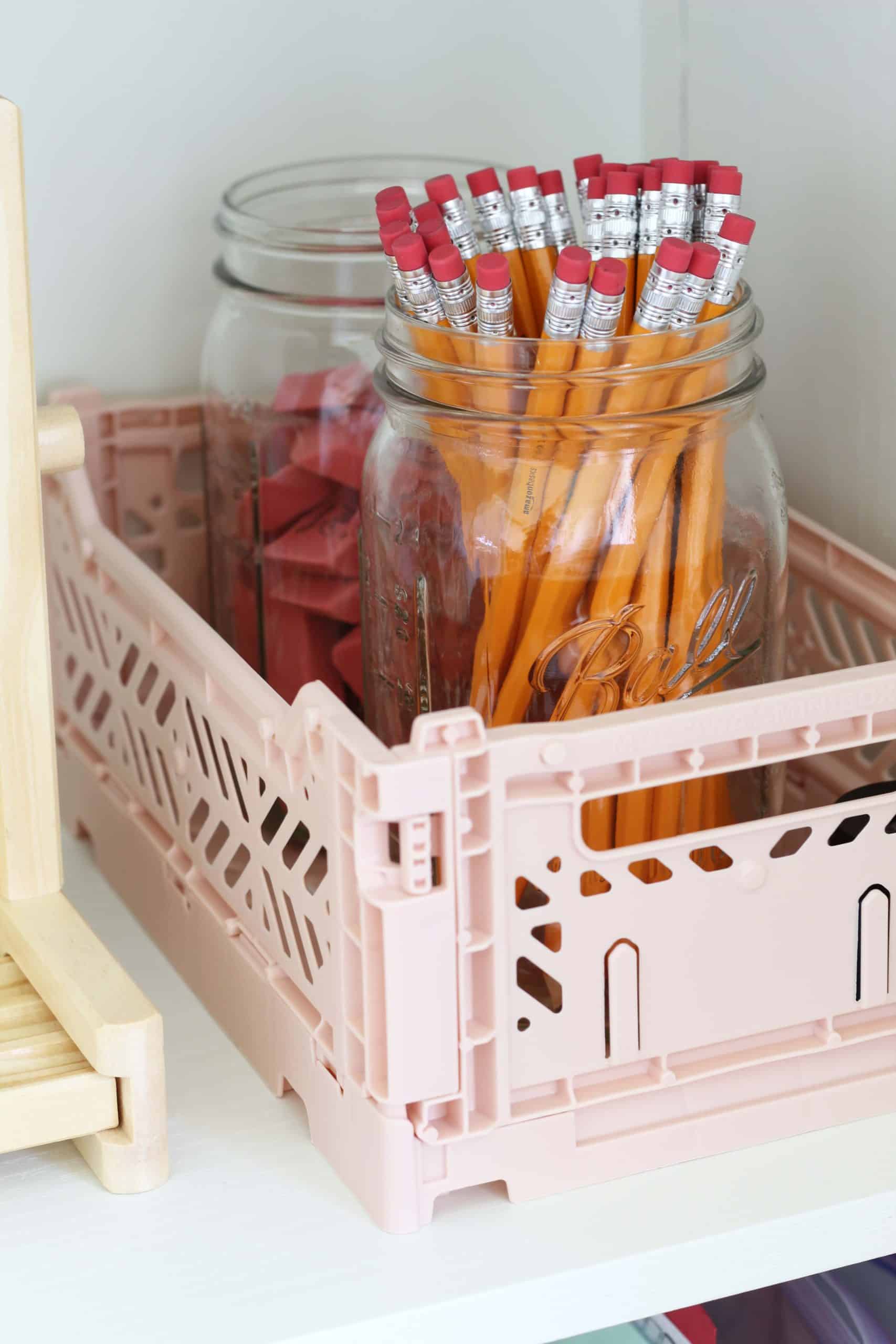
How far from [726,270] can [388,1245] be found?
35 cm

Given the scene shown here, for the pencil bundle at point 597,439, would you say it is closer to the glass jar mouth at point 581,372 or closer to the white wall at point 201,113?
the glass jar mouth at point 581,372

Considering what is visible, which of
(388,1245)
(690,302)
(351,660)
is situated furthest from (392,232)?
(388,1245)

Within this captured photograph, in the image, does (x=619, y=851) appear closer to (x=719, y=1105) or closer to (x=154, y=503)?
(x=719, y=1105)

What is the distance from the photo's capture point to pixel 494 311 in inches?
23.4

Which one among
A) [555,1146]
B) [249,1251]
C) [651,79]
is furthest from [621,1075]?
[651,79]

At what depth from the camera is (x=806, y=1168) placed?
594 mm

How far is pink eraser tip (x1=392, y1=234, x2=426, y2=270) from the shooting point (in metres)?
0.59

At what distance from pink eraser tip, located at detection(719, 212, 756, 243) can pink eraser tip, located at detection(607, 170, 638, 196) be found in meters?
0.04

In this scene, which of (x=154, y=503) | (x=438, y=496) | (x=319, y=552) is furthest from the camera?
(x=154, y=503)

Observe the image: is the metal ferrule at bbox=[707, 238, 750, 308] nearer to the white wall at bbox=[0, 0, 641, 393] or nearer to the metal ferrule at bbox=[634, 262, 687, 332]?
the metal ferrule at bbox=[634, 262, 687, 332]

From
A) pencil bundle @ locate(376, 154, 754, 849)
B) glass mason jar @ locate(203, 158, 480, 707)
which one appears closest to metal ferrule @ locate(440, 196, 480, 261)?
pencil bundle @ locate(376, 154, 754, 849)

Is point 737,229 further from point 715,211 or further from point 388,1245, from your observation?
point 388,1245

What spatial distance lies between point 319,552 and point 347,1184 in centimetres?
31

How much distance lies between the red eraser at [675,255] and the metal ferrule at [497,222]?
89mm
